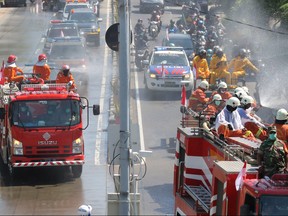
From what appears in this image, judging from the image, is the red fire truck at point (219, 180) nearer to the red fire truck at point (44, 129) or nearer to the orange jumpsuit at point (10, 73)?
the red fire truck at point (44, 129)

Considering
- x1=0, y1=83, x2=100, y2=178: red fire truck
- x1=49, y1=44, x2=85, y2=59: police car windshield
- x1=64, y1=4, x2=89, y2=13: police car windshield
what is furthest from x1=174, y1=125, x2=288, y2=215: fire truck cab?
x1=64, y1=4, x2=89, y2=13: police car windshield

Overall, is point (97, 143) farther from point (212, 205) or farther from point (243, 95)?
point (212, 205)

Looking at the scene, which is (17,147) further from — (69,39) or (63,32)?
(63,32)

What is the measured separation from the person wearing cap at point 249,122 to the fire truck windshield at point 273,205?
462 cm

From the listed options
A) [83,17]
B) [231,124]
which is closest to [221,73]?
[231,124]

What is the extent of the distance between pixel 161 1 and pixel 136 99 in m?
33.5

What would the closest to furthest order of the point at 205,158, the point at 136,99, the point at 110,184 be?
the point at 205,158
the point at 110,184
the point at 136,99

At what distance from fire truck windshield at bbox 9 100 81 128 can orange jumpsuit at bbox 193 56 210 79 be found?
7845 millimetres

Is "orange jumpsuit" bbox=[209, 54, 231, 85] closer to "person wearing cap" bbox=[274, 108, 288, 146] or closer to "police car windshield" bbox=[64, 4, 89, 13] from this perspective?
"person wearing cap" bbox=[274, 108, 288, 146]

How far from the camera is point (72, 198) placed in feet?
67.3

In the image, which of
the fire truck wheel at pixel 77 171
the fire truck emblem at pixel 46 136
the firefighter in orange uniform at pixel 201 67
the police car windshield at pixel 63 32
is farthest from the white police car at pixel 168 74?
the fire truck emblem at pixel 46 136

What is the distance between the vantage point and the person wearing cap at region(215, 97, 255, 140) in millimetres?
15133

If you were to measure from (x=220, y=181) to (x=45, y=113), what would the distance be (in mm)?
9989

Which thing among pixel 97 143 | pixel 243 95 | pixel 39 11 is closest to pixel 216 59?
pixel 97 143
